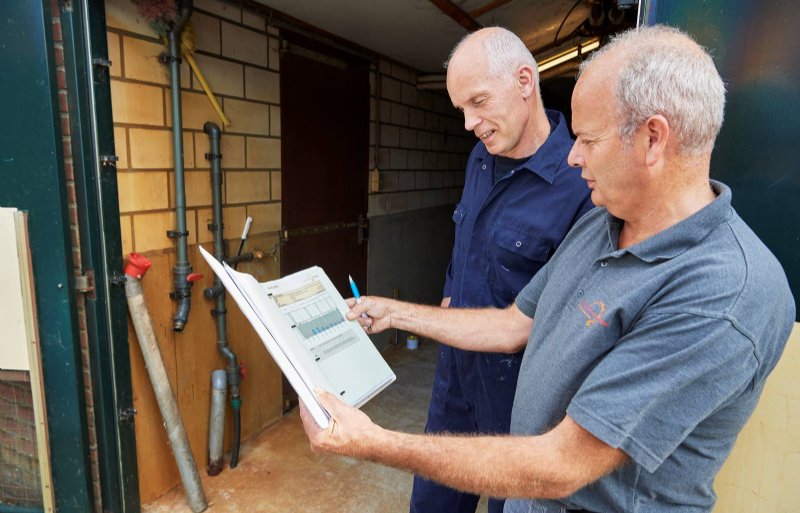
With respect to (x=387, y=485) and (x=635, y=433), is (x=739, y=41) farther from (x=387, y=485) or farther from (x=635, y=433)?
(x=387, y=485)

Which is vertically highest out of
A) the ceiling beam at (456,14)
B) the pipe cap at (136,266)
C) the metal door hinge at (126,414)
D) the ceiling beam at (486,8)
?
the ceiling beam at (486,8)

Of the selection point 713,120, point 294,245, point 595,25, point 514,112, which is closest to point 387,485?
point 294,245

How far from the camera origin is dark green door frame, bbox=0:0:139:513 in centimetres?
163

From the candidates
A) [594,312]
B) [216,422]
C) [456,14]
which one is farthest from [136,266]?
[456,14]

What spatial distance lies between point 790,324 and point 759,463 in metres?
0.58

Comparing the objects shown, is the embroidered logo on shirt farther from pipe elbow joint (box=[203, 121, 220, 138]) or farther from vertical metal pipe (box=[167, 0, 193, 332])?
pipe elbow joint (box=[203, 121, 220, 138])

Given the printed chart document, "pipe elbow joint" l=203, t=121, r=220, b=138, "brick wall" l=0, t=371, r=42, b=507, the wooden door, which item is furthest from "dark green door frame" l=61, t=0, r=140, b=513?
the wooden door

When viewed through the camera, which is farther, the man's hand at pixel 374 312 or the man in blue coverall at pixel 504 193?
the man's hand at pixel 374 312

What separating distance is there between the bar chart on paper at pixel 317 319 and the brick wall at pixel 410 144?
8.15 feet

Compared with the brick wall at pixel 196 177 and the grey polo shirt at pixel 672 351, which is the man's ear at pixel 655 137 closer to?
the grey polo shirt at pixel 672 351

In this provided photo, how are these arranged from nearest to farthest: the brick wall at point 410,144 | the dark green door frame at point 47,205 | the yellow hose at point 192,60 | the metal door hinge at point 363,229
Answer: the dark green door frame at point 47,205 < the yellow hose at point 192,60 < the metal door hinge at point 363,229 < the brick wall at point 410,144

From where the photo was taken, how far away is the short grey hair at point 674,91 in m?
0.71

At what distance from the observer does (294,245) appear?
9.71ft

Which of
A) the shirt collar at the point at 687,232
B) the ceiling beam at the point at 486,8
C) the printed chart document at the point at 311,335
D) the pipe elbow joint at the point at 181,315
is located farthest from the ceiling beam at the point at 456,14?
the shirt collar at the point at 687,232
